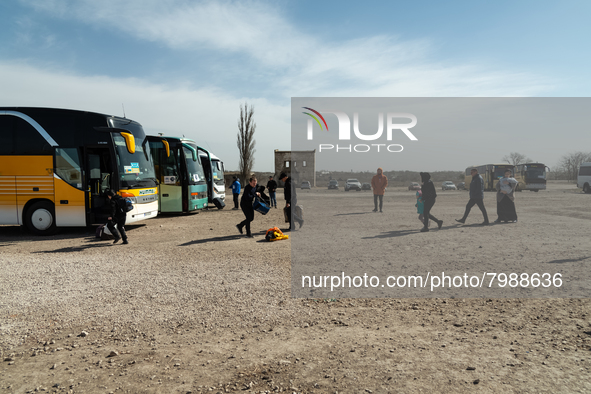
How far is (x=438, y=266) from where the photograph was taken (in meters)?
7.00

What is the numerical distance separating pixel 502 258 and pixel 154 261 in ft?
22.7

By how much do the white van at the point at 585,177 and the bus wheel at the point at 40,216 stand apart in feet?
124

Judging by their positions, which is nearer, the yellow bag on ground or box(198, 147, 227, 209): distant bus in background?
the yellow bag on ground

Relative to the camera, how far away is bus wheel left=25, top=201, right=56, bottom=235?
441 inches

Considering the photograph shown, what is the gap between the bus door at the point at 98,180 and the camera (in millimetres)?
11164

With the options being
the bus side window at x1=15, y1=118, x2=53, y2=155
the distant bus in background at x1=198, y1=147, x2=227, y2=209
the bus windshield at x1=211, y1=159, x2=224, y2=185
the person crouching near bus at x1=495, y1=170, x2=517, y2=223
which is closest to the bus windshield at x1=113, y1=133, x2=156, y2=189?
the bus side window at x1=15, y1=118, x2=53, y2=155

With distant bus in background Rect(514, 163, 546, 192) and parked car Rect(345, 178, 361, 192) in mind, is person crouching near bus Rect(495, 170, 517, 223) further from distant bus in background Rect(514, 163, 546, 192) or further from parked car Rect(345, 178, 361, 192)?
parked car Rect(345, 178, 361, 192)

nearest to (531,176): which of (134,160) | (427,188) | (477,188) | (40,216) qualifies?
(477,188)

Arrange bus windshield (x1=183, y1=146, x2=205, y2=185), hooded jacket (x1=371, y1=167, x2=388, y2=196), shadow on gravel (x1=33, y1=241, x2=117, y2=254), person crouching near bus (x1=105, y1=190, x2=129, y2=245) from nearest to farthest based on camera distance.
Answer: shadow on gravel (x1=33, y1=241, x2=117, y2=254), person crouching near bus (x1=105, y1=190, x2=129, y2=245), hooded jacket (x1=371, y1=167, x2=388, y2=196), bus windshield (x1=183, y1=146, x2=205, y2=185)

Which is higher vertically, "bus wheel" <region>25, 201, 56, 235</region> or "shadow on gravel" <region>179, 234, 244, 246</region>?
"bus wheel" <region>25, 201, 56, 235</region>

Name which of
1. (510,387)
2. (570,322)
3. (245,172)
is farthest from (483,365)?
(245,172)

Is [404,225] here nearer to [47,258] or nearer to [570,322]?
[570,322]

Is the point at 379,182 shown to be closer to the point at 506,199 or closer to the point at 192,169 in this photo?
the point at 506,199

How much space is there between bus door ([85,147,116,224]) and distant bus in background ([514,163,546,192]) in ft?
88.1
